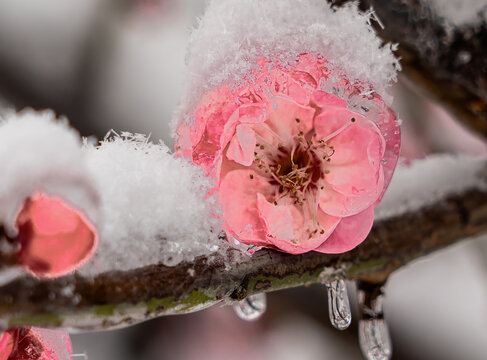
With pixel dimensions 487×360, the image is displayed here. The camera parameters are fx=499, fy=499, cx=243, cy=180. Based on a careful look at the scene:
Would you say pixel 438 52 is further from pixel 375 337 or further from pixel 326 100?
pixel 375 337

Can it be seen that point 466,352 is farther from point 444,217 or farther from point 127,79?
point 127,79

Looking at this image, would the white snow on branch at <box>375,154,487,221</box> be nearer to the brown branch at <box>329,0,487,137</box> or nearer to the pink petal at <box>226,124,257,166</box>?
the brown branch at <box>329,0,487,137</box>

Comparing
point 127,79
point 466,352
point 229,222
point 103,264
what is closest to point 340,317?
point 229,222

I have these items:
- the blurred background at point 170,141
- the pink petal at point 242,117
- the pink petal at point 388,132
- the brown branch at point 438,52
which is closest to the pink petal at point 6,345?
the pink petal at point 242,117

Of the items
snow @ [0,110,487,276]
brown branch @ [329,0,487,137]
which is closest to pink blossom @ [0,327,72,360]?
snow @ [0,110,487,276]

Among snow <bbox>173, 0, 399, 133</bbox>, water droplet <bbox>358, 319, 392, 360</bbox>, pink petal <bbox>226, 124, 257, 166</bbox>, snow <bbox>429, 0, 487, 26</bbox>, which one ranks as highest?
snow <bbox>429, 0, 487, 26</bbox>
